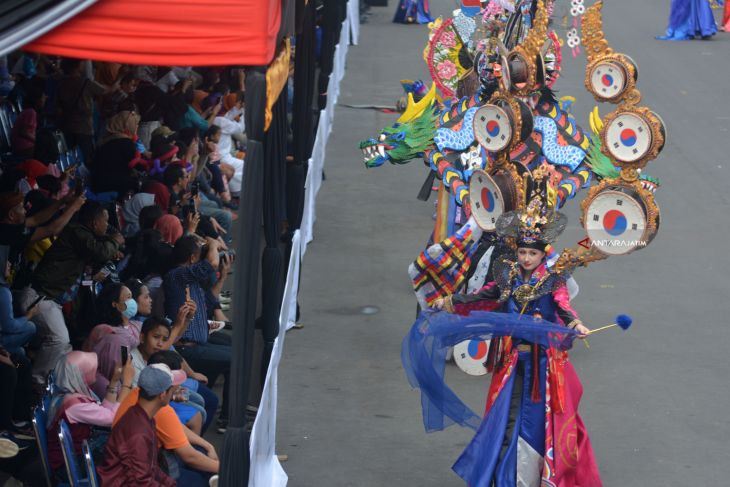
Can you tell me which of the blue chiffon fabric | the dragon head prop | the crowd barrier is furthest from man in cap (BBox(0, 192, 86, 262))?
the blue chiffon fabric

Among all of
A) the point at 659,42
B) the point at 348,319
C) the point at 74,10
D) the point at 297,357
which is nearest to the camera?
the point at 74,10

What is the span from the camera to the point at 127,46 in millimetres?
4598

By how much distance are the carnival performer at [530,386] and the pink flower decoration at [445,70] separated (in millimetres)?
4313

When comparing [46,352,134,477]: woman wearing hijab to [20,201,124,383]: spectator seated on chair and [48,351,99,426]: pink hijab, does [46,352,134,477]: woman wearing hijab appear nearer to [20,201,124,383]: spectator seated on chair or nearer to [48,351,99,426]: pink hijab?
[48,351,99,426]: pink hijab

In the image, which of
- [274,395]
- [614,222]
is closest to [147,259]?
[274,395]

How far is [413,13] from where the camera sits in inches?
1033

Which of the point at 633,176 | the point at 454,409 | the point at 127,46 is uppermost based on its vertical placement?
the point at 127,46

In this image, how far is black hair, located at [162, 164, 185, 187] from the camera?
995 centimetres

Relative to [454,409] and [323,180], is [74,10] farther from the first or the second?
[323,180]

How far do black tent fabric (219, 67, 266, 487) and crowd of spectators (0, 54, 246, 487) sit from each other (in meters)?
0.48

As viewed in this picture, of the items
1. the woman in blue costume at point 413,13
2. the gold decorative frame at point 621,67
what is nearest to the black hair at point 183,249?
the gold decorative frame at point 621,67

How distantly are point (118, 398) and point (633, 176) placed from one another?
9.62 feet

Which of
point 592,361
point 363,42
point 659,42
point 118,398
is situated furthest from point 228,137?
point 659,42

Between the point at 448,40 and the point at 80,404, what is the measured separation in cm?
552
